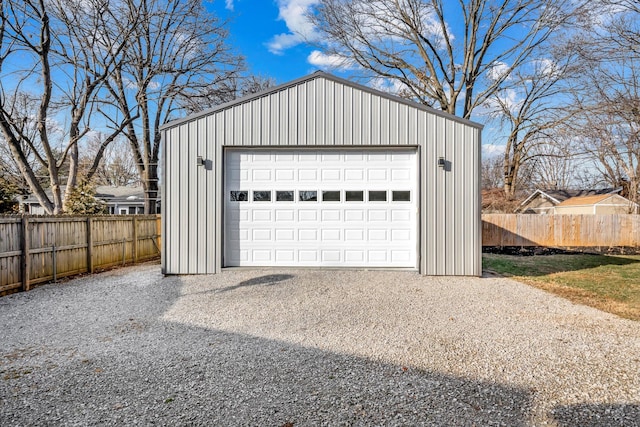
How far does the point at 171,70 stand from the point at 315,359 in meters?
15.6

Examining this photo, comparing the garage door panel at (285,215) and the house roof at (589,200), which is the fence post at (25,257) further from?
the house roof at (589,200)

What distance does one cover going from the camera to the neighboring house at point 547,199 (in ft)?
76.5

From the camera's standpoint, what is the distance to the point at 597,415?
229 centimetres

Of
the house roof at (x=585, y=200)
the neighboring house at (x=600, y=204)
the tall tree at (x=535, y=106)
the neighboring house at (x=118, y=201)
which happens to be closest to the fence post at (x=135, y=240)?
the neighboring house at (x=118, y=201)

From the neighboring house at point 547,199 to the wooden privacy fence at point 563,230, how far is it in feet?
30.7

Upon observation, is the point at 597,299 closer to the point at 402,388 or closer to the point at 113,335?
the point at 402,388

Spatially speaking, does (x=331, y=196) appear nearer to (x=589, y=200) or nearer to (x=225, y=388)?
(x=225, y=388)

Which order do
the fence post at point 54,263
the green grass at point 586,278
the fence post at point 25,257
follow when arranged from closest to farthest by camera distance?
the green grass at point 586,278
the fence post at point 25,257
the fence post at point 54,263

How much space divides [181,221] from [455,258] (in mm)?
5748

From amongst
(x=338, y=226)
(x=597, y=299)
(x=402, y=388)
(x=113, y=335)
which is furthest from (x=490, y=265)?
(x=113, y=335)

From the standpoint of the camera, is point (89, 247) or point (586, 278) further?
point (89, 247)

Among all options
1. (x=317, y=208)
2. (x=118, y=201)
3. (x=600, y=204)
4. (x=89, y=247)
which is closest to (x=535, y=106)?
(x=600, y=204)

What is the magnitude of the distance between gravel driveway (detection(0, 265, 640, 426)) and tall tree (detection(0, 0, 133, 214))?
818 cm

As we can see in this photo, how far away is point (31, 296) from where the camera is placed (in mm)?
5742
